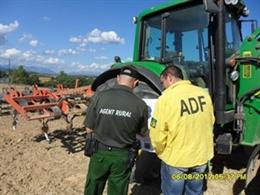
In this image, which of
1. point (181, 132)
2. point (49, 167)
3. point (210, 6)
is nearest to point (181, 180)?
point (181, 132)

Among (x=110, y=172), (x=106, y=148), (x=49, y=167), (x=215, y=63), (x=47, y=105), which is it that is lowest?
(x=49, y=167)

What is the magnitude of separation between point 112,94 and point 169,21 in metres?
1.86

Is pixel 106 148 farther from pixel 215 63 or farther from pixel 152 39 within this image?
pixel 152 39

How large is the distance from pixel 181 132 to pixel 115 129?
67 centimetres

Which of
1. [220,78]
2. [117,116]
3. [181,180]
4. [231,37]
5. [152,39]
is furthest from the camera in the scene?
[152,39]

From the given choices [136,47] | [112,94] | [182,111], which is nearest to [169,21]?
[136,47]

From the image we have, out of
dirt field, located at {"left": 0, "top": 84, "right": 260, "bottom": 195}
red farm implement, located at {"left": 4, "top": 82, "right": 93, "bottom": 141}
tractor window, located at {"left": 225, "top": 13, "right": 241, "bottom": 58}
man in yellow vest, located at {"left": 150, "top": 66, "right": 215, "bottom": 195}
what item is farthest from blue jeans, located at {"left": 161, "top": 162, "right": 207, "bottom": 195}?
red farm implement, located at {"left": 4, "top": 82, "right": 93, "bottom": 141}

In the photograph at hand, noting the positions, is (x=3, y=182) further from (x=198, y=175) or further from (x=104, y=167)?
(x=198, y=175)

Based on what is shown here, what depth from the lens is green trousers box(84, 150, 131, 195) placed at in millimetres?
3477

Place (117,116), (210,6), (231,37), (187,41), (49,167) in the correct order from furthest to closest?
(49,167) → (231,37) → (187,41) → (210,6) → (117,116)

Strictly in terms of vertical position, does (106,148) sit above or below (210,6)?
below

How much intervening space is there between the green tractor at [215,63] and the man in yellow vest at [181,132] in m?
1.21

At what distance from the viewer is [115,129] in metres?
3.45

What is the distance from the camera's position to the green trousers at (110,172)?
3.48 m
